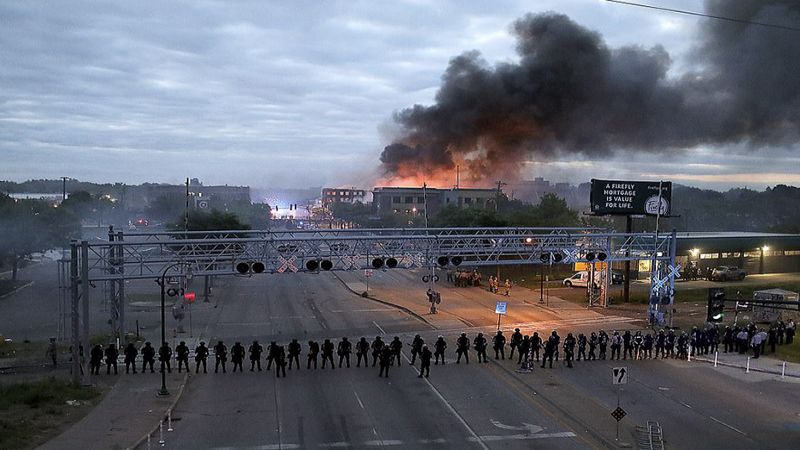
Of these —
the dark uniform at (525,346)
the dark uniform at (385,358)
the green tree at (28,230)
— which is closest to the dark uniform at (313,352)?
the dark uniform at (385,358)

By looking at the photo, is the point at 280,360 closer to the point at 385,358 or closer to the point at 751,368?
the point at 385,358

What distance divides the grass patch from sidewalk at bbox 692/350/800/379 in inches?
815

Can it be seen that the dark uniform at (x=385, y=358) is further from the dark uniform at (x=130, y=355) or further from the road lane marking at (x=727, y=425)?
the road lane marking at (x=727, y=425)

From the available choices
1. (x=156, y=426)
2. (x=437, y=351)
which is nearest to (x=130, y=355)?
(x=156, y=426)

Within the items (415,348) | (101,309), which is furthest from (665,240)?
(101,309)

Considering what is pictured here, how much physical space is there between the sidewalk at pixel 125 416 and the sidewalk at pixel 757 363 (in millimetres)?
18602

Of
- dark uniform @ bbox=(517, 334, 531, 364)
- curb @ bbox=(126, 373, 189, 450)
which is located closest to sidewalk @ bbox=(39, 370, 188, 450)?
curb @ bbox=(126, 373, 189, 450)

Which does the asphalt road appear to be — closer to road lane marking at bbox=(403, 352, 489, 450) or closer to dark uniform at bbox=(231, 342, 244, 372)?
road lane marking at bbox=(403, 352, 489, 450)

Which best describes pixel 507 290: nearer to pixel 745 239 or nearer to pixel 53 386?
pixel 745 239

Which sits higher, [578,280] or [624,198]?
[624,198]

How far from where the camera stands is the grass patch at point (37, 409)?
14.2m

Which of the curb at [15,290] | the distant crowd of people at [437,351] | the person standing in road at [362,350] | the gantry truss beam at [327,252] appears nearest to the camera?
the distant crowd of people at [437,351]

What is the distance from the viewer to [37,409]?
1667 centimetres

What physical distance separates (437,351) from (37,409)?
39.2ft
